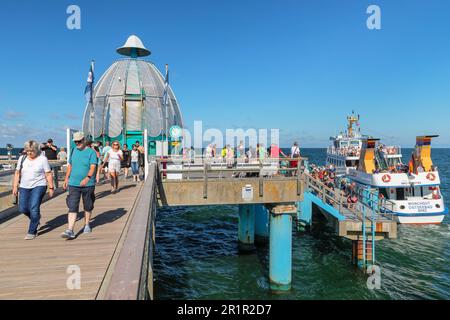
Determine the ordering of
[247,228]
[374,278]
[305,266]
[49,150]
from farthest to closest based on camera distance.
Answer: [247,228], [305,266], [374,278], [49,150]

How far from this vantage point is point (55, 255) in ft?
16.0

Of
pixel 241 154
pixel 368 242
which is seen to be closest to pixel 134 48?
pixel 241 154

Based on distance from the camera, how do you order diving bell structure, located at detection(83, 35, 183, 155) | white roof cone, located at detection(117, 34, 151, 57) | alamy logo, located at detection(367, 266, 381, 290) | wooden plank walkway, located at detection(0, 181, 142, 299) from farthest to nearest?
white roof cone, located at detection(117, 34, 151, 57) < diving bell structure, located at detection(83, 35, 183, 155) < alamy logo, located at detection(367, 266, 381, 290) < wooden plank walkway, located at detection(0, 181, 142, 299)

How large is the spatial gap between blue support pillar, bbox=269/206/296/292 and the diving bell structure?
15.6 meters

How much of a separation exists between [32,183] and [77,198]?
33.3 inches

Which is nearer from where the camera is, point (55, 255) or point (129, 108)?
point (55, 255)

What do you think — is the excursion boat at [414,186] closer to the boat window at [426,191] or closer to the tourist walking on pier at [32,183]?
the boat window at [426,191]

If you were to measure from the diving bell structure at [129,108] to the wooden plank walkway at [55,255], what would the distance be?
18.1 meters

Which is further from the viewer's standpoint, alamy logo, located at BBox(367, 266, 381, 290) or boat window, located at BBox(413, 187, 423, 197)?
boat window, located at BBox(413, 187, 423, 197)

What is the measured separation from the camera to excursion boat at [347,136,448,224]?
2158cm

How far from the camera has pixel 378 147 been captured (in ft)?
92.3

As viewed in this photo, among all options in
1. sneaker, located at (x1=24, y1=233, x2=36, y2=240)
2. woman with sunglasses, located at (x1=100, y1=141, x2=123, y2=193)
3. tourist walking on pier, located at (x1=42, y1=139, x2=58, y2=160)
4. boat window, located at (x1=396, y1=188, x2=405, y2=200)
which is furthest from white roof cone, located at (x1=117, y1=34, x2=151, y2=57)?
sneaker, located at (x1=24, y1=233, x2=36, y2=240)

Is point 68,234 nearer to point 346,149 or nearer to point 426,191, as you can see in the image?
point 426,191

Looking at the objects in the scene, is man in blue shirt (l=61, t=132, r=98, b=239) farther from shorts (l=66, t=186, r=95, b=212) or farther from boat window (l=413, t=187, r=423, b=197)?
boat window (l=413, t=187, r=423, b=197)
